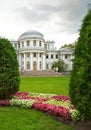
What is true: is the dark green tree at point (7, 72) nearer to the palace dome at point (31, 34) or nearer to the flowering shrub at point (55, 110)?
the flowering shrub at point (55, 110)

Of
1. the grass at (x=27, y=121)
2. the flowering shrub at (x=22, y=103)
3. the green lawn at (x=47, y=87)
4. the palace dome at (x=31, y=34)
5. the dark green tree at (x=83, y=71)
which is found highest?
the palace dome at (x=31, y=34)

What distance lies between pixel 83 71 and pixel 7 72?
15.4 ft

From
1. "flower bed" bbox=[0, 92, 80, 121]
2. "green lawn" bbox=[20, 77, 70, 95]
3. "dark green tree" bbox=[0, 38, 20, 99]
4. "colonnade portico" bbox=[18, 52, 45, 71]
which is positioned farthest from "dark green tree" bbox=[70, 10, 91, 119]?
"colonnade portico" bbox=[18, 52, 45, 71]

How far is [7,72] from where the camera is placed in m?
10.1

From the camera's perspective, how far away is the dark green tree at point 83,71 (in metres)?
5.98

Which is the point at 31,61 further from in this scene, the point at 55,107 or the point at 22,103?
the point at 55,107

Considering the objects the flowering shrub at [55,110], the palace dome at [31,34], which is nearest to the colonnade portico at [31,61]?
the palace dome at [31,34]

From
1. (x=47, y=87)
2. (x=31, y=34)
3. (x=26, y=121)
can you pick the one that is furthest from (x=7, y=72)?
(x=31, y=34)

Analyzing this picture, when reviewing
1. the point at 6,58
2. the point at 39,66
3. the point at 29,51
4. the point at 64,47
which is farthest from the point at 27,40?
the point at 6,58

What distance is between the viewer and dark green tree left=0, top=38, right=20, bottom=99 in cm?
993

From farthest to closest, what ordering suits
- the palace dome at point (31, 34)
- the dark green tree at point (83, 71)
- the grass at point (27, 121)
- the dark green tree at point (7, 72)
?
the palace dome at point (31, 34), the dark green tree at point (7, 72), the grass at point (27, 121), the dark green tree at point (83, 71)

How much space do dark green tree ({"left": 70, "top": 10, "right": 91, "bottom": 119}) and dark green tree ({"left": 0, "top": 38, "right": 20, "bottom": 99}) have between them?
4.01 m

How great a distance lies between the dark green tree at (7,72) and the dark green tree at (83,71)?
401cm

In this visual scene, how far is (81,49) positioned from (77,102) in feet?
4.05
